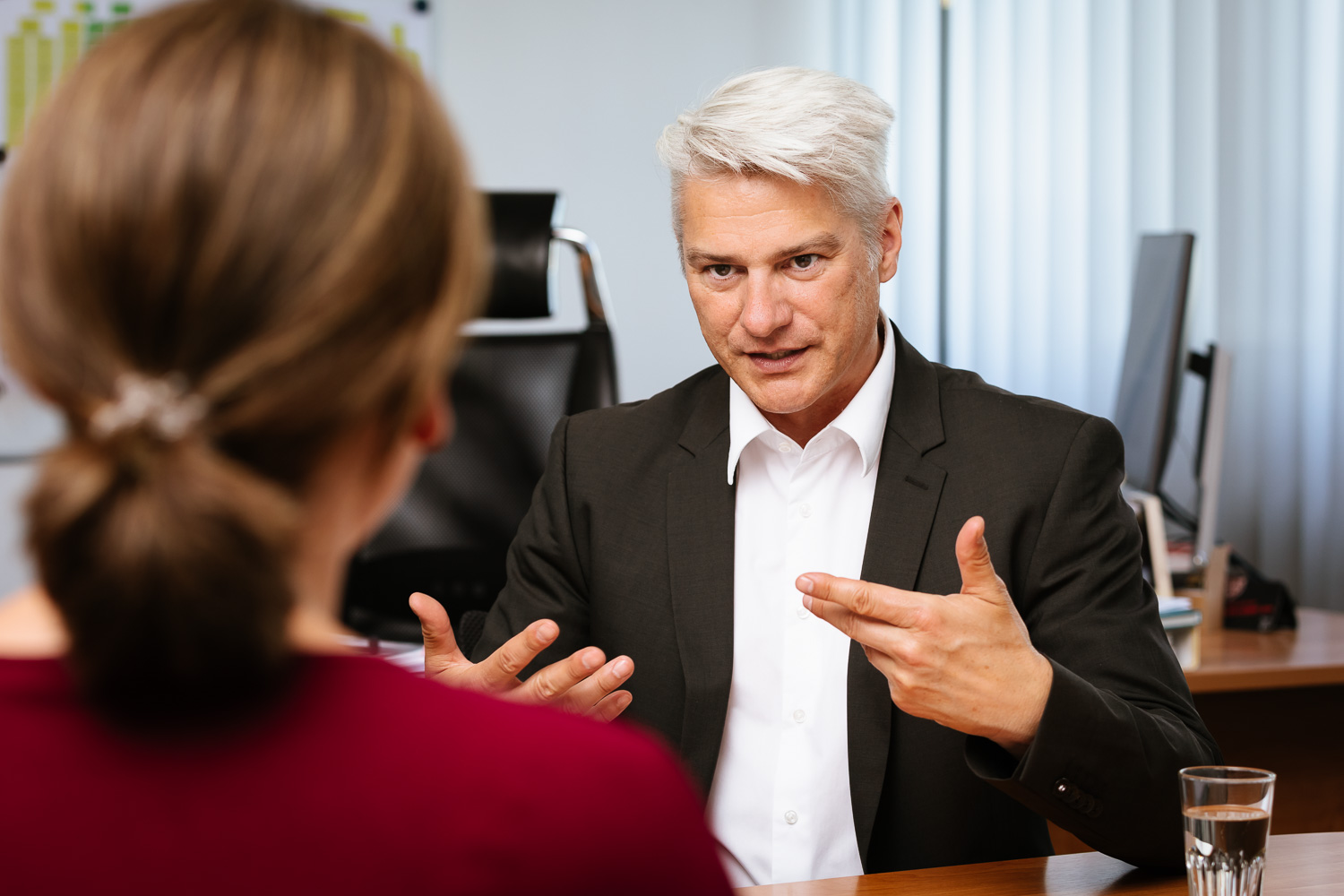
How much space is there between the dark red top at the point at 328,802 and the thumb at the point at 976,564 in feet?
1.63

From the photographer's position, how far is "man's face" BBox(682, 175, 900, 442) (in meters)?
1.31

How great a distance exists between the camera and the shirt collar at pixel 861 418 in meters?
1.35

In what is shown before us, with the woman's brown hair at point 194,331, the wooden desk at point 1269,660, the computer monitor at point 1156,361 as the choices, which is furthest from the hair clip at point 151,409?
the computer monitor at point 1156,361

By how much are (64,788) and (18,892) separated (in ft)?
0.12

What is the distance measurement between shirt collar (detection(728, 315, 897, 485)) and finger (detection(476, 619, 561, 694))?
0.42m

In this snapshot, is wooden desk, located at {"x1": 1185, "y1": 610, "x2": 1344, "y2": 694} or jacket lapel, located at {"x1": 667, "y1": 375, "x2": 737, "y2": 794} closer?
jacket lapel, located at {"x1": 667, "y1": 375, "x2": 737, "y2": 794}

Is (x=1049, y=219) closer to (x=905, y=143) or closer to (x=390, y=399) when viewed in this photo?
(x=905, y=143)

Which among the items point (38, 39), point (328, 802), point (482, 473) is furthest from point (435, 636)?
point (38, 39)

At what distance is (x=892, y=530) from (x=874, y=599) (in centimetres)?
37

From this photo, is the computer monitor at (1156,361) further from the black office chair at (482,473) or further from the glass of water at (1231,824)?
the glass of water at (1231,824)

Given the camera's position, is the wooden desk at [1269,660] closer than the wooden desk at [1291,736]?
Yes

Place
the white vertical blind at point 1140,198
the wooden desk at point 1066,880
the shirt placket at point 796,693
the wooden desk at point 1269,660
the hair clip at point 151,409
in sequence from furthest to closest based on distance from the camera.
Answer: the white vertical blind at point 1140,198 → the wooden desk at point 1269,660 → the shirt placket at point 796,693 → the wooden desk at point 1066,880 → the hair clip at point 151,409

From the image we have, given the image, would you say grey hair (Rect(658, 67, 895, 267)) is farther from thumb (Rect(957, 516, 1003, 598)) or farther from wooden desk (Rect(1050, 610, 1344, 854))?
wooden desk (Rect(1050, 610, 1344, 854))

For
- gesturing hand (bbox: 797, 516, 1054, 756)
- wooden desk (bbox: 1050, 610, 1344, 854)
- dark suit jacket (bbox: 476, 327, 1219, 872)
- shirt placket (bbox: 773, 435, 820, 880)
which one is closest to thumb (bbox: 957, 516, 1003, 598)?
gesturing hand (bbox: 797, 516, 1054, 756)
